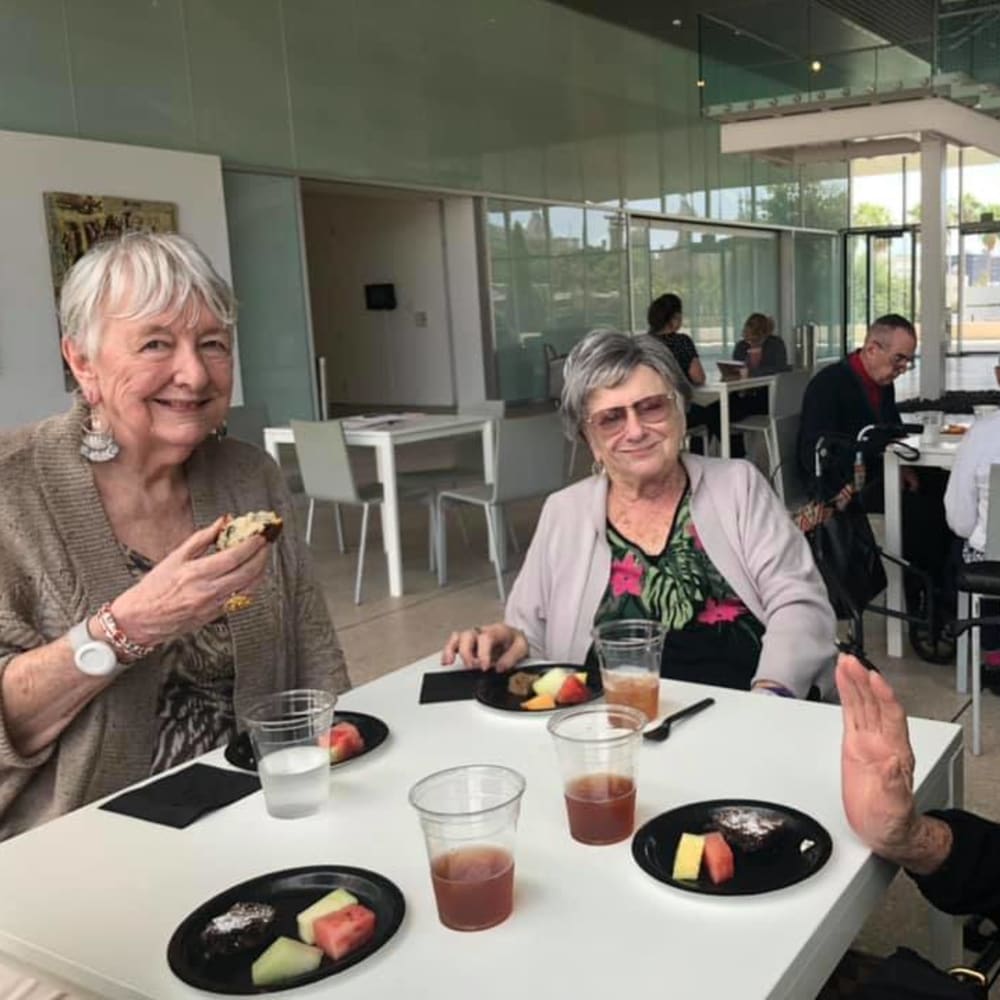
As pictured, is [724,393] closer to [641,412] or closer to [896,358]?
[896,358]

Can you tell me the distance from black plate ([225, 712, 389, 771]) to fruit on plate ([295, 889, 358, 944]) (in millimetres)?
365

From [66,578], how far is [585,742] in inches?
34.4

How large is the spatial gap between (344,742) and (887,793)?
0.72 meters

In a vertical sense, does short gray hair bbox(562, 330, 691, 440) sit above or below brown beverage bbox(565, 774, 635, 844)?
above

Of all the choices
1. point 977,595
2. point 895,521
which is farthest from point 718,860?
point 895,521

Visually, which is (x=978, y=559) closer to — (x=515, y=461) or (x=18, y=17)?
(x=515, y=461)

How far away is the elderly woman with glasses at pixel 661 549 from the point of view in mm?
2035

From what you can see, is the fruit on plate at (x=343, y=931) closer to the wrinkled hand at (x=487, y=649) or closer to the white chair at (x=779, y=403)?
the wrinkled hand at (x=487, y=649)

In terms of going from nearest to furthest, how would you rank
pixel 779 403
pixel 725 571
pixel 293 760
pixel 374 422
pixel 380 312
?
1. pixel 293 760
2. pixel 725 571
3. pixel 374 422
4. pixel 779 403
5. pixel 380 312

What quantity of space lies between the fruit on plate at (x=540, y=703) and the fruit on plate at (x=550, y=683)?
11mm

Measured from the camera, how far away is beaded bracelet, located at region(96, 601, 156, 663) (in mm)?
1442

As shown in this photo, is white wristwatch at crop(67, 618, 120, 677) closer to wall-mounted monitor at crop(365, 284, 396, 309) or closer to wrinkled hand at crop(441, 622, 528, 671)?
wrinkled hand at crop(441, 622, 528, 671)

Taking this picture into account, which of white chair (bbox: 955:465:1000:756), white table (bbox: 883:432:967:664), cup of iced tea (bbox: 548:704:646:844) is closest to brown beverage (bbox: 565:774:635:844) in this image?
cup of iced tea (bbox: 548:704:646:844)

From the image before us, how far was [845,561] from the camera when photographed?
3447 mm
